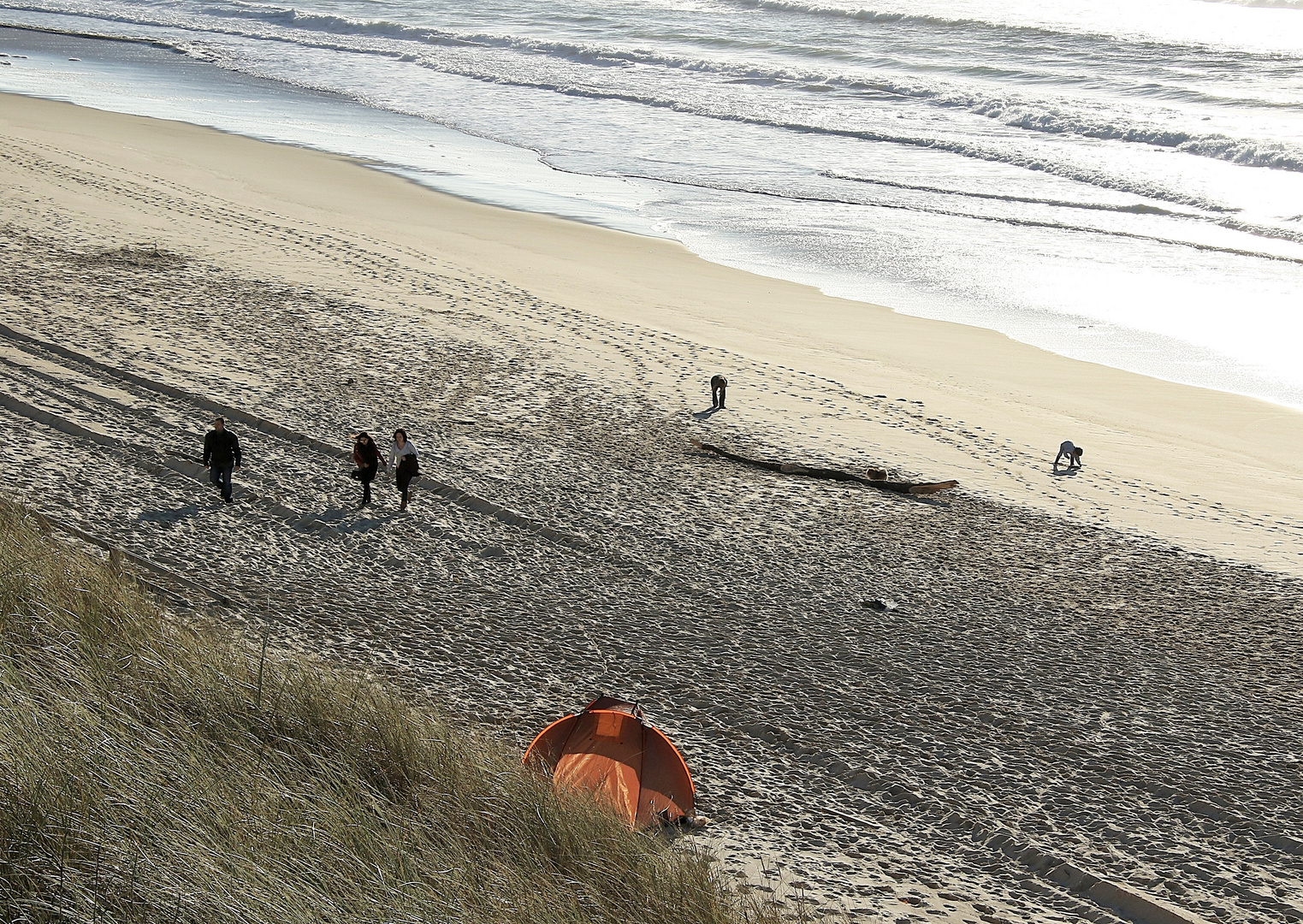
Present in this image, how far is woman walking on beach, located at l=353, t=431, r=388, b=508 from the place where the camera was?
10156 millimetres

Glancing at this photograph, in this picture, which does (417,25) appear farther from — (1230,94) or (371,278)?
(371,278)

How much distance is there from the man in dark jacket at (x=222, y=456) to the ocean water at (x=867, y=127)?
12274 millimetres

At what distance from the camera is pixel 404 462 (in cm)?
1032

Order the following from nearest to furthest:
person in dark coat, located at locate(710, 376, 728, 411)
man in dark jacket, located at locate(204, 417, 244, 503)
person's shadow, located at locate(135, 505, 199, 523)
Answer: person's shadow, located at locate(135, 505, 199, 523)
man in dark jacket, located at locate(204, 417, 244, 503)
person in dark coat, located at locate(710, 376, 728, 411)

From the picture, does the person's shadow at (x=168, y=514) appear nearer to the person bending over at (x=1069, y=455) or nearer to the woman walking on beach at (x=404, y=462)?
the woman walking on beach at (x=404, y=462)

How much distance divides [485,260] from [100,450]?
9.76 metres

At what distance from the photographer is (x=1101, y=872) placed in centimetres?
607

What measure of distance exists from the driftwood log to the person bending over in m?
1.40

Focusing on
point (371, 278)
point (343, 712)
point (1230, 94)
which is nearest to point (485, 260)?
point (371, 278)

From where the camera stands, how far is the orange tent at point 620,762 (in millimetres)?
6008

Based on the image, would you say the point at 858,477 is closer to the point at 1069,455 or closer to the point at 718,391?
the point at 718,391

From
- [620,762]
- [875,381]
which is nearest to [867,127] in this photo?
[875,381]

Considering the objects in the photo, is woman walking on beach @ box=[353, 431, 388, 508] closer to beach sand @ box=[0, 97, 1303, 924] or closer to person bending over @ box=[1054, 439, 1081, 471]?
beach sand @ box=[0, 97, 1303, 924]

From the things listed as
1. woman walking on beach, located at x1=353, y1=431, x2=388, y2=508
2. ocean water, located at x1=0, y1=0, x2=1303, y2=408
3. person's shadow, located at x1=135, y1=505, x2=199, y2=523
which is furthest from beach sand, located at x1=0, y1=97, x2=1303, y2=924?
ocean water, located at x1=0, y1=0, x2=1303, y2=408
